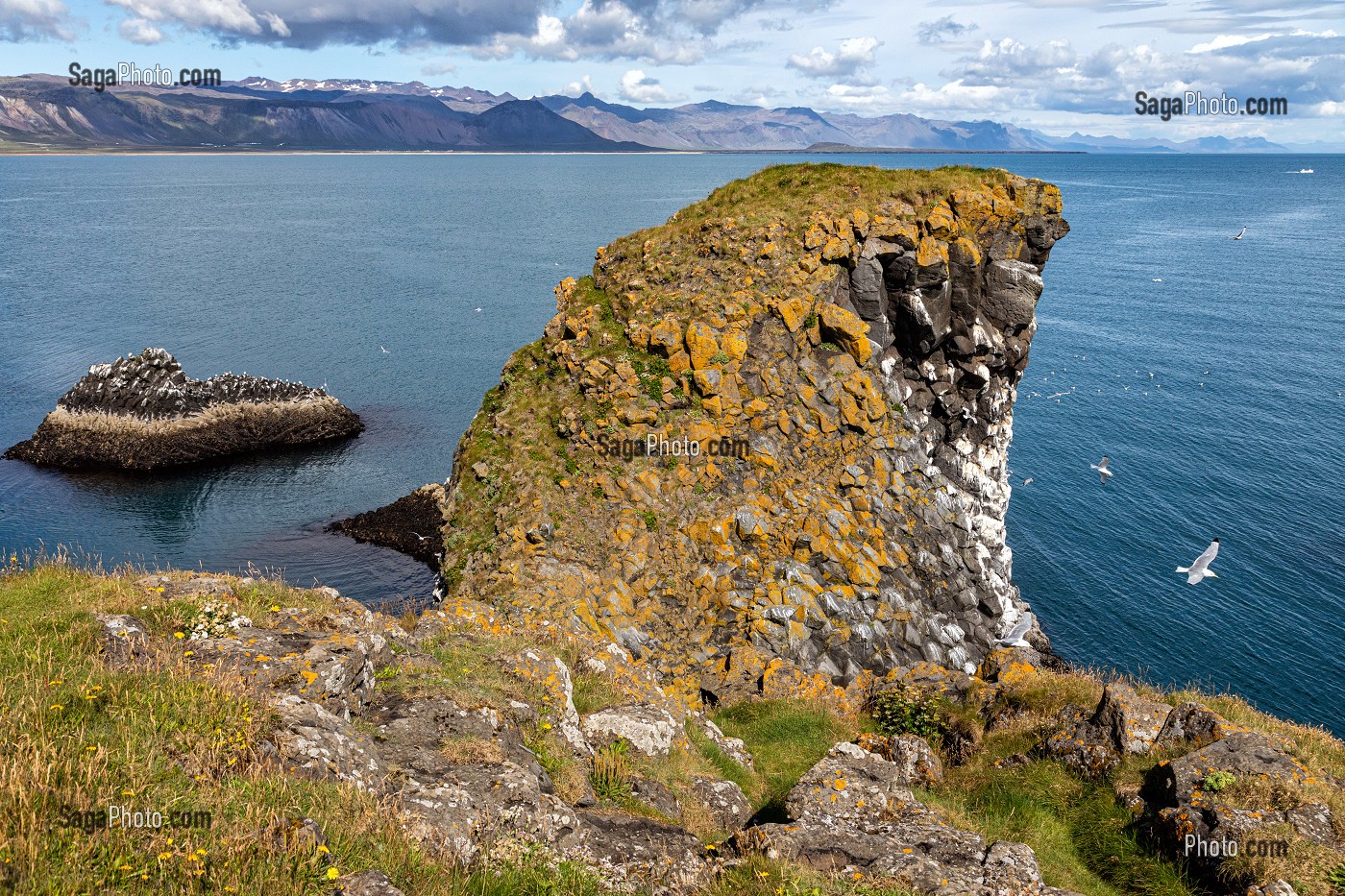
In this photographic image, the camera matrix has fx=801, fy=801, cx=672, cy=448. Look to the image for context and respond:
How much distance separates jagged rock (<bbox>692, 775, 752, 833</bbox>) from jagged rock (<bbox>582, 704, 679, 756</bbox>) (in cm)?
100

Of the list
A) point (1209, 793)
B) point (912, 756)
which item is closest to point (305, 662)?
point (912, 756)

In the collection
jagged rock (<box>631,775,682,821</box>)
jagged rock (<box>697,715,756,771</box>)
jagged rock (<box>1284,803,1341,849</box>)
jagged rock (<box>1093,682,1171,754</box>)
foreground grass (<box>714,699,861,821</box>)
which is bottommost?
foreground grass (<box>714,699,861,821</box>)

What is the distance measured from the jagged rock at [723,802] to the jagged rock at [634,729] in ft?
3.30

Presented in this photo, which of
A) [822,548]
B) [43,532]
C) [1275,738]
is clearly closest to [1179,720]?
[1275,738]

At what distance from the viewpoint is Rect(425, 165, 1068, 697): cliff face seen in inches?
990

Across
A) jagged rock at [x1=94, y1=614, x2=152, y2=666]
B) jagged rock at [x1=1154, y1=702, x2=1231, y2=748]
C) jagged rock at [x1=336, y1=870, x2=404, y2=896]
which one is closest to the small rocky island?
jagged rock at [x1=94, y1=614, x2=152, y2=666]

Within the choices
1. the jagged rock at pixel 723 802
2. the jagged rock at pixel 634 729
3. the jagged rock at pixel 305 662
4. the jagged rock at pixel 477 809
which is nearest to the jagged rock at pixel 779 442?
the jagged rock at pixel 634 729

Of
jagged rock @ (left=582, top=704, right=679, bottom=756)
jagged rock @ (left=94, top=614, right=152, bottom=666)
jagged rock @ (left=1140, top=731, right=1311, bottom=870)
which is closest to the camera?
jagged rock @ (left=94, top=614, right=152, bottom=666)

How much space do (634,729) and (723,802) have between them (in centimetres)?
217

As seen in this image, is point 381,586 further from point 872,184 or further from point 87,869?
point 87,869

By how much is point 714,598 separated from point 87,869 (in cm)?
1930

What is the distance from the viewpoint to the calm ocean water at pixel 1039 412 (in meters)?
43.8

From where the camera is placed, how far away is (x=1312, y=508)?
5150 centimetres

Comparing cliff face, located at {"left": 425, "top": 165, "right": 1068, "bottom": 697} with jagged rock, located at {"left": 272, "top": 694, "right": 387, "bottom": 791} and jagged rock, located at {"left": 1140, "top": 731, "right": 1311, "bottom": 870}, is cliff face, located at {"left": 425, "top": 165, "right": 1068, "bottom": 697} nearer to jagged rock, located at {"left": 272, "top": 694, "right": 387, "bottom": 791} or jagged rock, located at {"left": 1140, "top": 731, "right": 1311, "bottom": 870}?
jagged rock, located at {"left": 1140, "top": 731, "right": 1311, "bottom": 870}
